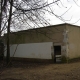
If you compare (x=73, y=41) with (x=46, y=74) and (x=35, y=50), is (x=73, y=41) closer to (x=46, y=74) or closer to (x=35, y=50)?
(x=35, y=50)

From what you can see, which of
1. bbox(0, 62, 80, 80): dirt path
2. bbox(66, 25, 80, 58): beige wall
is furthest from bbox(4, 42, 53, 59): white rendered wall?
bbox(0, 62, 80, 80): dirt path

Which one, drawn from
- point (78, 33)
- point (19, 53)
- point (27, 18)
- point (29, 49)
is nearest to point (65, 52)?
point (78, 33)

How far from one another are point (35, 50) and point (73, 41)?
12.4 feet

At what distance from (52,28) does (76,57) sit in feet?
11.4

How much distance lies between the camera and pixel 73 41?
14898mm

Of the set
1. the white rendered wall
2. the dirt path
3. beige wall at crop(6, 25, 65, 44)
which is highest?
beige wall at crop(6, 25, 65, 44)

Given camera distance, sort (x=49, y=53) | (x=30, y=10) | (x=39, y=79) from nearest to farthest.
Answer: (x=30, y=10)
(x=39, y=79)
(x=49, y=53)

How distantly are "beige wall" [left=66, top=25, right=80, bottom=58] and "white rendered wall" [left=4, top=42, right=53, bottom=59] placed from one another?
1.73 metres

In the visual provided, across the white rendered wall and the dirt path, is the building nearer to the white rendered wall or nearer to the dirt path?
the white rendered wall

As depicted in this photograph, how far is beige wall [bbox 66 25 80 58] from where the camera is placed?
47.2 ft

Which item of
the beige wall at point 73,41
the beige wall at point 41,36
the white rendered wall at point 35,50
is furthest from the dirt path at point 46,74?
the white rendered wall at point 35,50

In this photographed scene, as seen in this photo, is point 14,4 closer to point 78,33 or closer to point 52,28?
point 52,28

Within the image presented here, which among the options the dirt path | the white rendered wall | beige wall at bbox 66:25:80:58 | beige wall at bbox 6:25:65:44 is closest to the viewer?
the dirt path

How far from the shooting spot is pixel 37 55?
15938 mm
